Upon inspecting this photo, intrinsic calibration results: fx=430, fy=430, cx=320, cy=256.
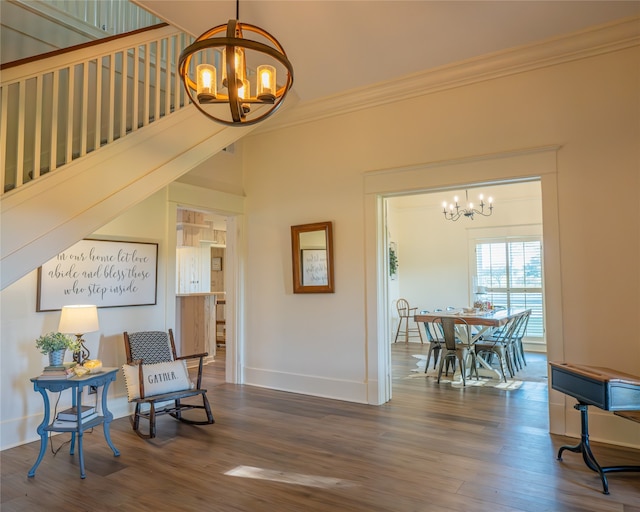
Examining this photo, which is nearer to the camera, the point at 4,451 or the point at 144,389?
the point at 4,451

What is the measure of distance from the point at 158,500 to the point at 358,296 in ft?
9.23

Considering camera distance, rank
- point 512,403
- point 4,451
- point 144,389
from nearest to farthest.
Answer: point 4,451, point 144,389, point 512,403

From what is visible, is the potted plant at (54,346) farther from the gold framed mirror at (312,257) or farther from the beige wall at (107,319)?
the gold framed mirror at (312,257)

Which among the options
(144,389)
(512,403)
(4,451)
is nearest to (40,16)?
(144,389)

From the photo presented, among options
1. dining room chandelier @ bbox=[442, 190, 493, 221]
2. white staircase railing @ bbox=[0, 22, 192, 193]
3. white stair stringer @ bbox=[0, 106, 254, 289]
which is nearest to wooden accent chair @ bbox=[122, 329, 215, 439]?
white stair stringer @ bbox=[0, 106, 254, 289]

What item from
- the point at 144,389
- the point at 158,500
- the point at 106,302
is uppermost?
the point at 106,302

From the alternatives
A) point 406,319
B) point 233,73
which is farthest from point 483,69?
point 406,319

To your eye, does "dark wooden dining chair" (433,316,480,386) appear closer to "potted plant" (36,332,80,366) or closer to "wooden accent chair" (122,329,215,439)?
"wooden accent chair" (122,329,215,439)

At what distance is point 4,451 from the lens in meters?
3.52

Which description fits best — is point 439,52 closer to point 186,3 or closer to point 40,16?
point 186,3

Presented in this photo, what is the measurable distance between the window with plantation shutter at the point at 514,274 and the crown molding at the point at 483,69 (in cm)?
486

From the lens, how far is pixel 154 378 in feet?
13.0

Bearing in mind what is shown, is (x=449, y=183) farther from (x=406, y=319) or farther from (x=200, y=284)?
(x=200, y=284)

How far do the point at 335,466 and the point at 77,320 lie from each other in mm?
2352
